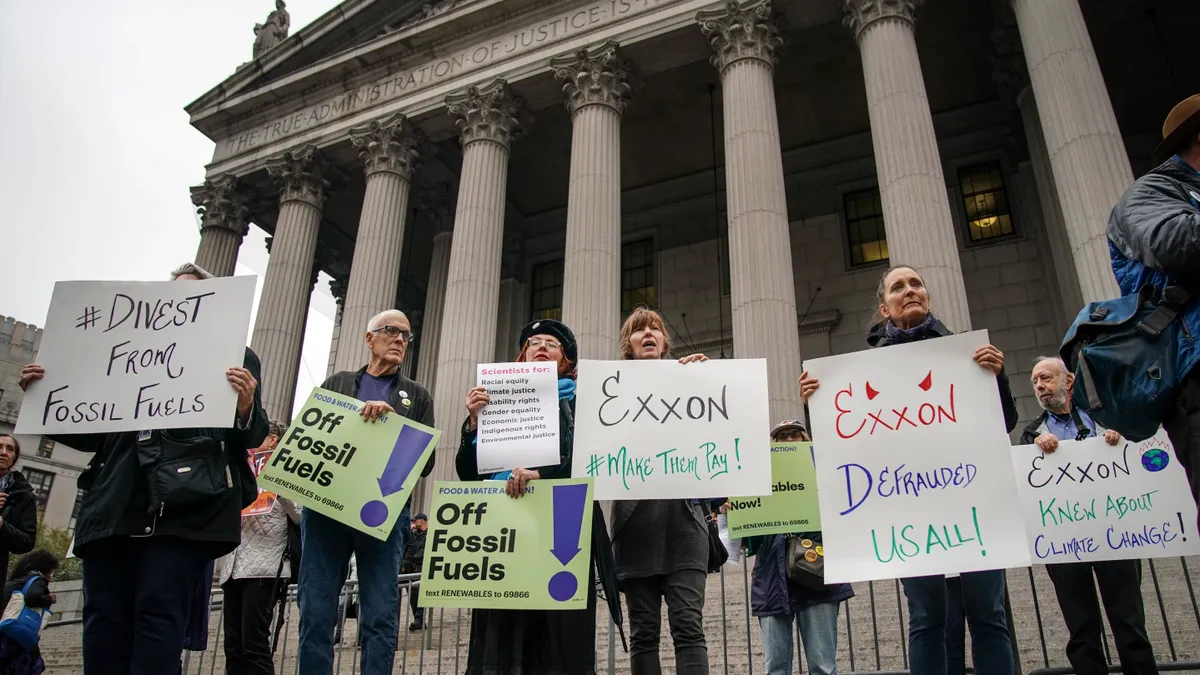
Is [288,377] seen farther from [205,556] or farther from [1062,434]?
[1062,434]

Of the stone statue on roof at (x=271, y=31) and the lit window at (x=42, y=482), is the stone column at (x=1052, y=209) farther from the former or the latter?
the lit window at (x=42, y=482)

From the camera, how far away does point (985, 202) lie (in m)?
21.2

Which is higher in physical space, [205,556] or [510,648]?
[205,556]

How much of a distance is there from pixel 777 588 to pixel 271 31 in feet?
78.8

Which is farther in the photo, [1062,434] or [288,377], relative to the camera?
[288,377]

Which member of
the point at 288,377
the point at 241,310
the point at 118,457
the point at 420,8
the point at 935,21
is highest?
the point at 420,8

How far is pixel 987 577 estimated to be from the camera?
15.1 ft

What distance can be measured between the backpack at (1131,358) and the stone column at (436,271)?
2092cm

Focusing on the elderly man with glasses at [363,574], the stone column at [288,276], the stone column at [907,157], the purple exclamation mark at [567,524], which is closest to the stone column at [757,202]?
the stone column at [907,157]

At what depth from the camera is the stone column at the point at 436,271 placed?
23547 millimetres

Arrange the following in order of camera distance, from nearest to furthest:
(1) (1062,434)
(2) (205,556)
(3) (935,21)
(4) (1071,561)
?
(2) (205,556), (4) (1071,561), (1) (1062,434), (3) (935,21)

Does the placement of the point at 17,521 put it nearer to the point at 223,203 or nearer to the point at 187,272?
the point at 187,272

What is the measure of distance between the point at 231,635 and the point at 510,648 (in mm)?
3249

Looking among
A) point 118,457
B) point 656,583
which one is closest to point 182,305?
point 118,457
